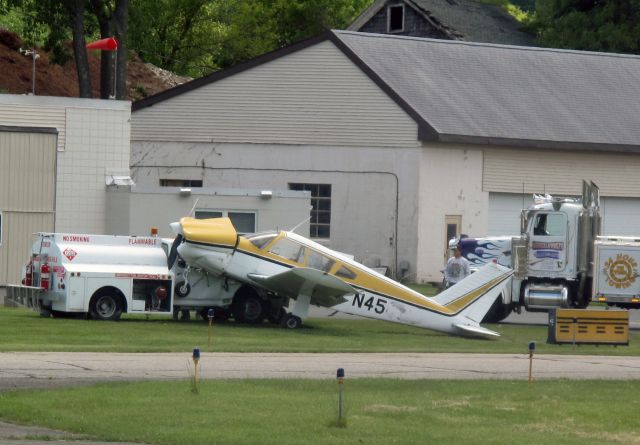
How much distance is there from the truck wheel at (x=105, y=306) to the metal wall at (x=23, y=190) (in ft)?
31.6

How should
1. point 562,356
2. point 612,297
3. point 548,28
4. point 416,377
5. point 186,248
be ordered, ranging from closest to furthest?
point 416,377
point 562,356
point 186,248
point 612,297
point 548,28

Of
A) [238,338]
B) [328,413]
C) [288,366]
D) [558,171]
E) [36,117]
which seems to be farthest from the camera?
[558,171]

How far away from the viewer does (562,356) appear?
23.7 metres

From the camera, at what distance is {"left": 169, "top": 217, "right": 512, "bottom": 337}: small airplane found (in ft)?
86.9

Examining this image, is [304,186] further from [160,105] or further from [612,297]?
[612,297]

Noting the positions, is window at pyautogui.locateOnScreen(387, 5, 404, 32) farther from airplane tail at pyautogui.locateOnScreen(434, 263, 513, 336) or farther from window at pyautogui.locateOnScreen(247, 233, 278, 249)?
airplane tail at pyautogui.locateOnScreen(434, 263, 513, 336)

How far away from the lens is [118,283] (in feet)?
85.8

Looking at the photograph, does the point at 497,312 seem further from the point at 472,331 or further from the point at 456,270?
the point at 472,331

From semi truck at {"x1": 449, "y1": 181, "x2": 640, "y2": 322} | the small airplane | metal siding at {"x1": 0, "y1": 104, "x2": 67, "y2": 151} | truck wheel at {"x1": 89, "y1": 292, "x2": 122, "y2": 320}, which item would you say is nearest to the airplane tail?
the small airplane

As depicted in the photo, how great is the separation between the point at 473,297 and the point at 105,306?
7.40m

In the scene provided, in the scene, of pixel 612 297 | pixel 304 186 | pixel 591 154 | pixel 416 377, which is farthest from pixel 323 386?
pixel 591 154

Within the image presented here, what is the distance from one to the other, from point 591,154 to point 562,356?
23.0m

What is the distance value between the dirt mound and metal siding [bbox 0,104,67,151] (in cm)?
2139

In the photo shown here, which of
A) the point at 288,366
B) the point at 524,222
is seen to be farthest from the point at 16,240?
the point at 288,366
